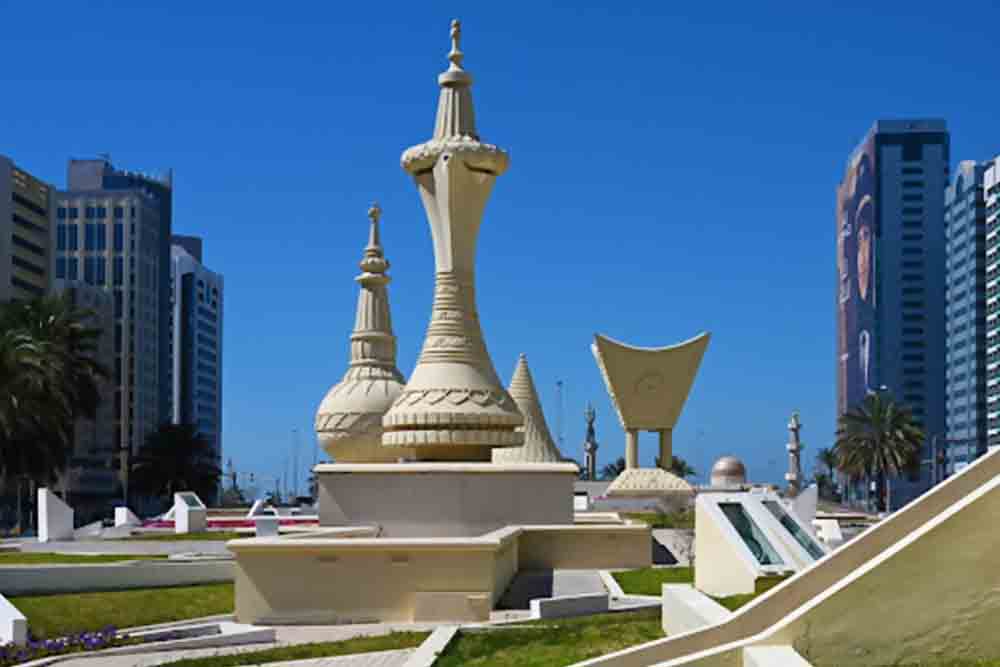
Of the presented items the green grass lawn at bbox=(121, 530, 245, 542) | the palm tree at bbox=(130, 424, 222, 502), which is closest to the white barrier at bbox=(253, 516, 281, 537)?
the green grass lawn at bbox=(121, 530, 245, 542)

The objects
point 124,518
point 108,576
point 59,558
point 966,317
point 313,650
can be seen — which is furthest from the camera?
point 966,317

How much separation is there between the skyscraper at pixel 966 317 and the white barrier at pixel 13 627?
283 ft

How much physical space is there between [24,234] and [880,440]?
1870 inches

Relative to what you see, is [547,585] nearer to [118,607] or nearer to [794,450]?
[118,607]

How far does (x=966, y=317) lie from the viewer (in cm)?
10181

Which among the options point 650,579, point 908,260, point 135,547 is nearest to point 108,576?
point 135,547

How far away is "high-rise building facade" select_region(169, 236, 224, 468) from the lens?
118875 mm

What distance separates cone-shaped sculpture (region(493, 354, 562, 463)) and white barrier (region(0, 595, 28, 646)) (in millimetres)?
27851

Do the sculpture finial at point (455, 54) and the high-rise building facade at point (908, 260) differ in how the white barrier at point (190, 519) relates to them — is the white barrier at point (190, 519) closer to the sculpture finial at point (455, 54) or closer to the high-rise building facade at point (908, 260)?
the sculpture finial at point (455, 54)

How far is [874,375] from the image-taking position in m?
133

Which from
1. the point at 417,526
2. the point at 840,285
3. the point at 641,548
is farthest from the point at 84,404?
the point at 840,285

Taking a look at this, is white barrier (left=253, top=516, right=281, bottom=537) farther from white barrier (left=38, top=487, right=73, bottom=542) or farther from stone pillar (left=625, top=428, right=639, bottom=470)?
stone pillar (left=625, top=428, right=639, bottom=470)

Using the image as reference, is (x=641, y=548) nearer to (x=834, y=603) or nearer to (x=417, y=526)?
(x=417, y=526)

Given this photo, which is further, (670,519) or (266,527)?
(670,519)
